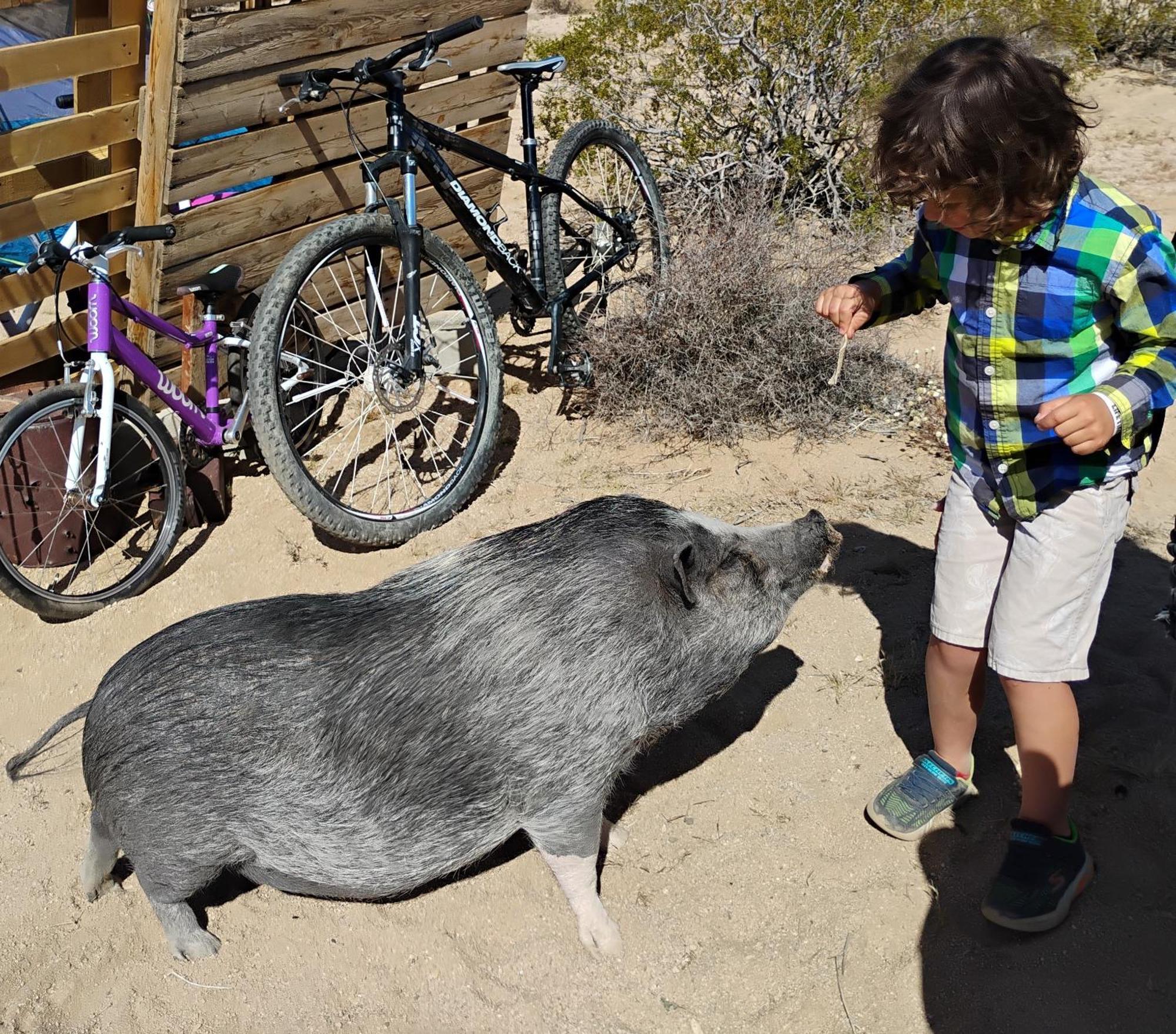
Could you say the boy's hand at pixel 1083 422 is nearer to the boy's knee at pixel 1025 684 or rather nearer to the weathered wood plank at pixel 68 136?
the boy's knee at pixel 1025 684

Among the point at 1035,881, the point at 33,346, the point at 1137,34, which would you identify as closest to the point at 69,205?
the point at 33,346

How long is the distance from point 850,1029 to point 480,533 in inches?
90.6

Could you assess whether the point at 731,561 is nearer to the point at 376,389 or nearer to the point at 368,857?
the point at 368,857

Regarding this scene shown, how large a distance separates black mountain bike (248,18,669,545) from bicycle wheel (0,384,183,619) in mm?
533

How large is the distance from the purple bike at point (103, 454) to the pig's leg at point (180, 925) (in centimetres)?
150

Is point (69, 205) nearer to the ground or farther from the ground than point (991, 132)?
nearer to the ground

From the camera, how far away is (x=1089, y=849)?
9.30 feet

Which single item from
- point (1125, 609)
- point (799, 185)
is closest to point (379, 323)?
point (799, 185)

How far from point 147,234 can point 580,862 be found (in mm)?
2588

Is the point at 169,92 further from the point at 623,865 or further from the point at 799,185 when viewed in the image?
the point at 799,185

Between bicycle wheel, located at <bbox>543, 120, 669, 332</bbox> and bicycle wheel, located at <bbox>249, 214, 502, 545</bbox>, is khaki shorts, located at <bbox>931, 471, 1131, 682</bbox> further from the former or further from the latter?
bicycle wheel, located at <bbox>543, 120, 669, 332</bbox>

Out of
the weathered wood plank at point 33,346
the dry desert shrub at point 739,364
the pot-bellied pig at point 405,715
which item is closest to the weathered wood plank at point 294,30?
the weathered wood plank at point 33,346

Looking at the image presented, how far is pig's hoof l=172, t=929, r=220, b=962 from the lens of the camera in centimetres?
278

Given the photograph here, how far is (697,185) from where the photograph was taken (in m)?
6.33
